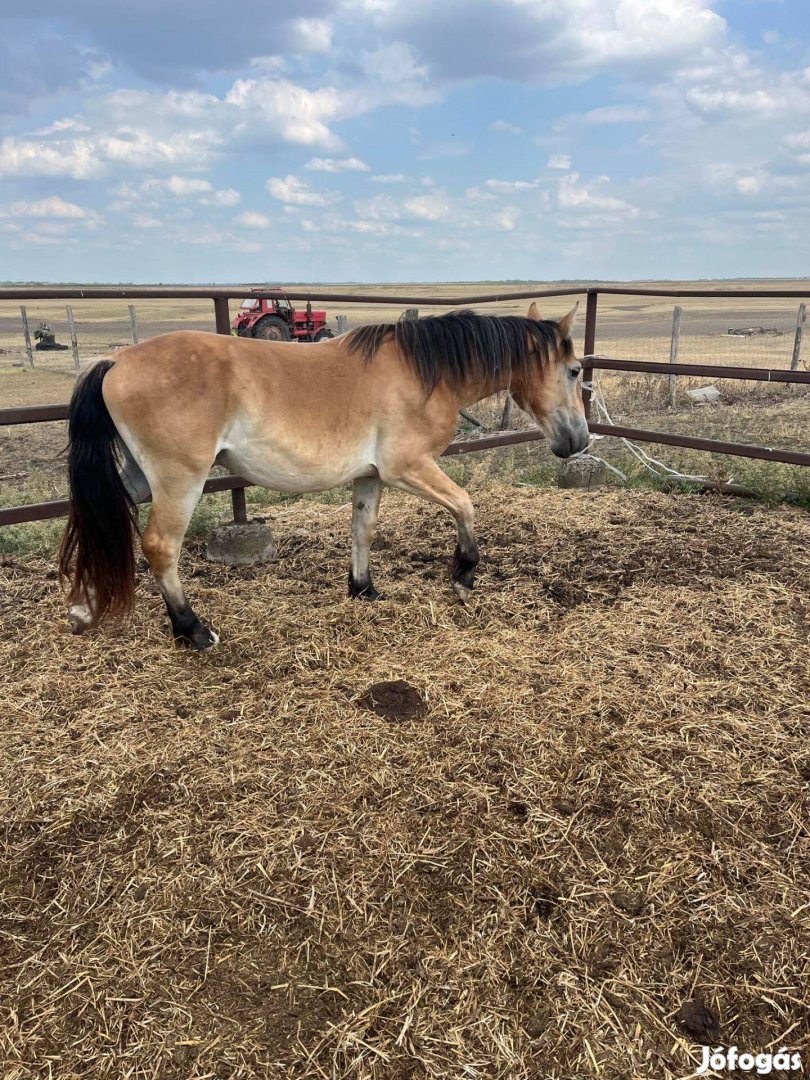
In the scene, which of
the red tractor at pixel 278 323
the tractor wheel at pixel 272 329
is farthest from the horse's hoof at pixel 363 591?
the tractor wheel at pixel 272 329

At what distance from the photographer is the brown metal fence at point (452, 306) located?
4070mm

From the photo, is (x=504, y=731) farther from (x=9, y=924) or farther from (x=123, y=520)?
(x=123, y=520)

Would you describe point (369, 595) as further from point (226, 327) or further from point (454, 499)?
point (226, 327)

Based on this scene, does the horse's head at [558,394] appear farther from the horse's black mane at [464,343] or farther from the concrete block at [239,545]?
the concrete block at [239,545]

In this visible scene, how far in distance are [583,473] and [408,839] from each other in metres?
5.07

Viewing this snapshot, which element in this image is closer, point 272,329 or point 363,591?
point 363,591

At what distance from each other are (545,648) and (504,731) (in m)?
0.79

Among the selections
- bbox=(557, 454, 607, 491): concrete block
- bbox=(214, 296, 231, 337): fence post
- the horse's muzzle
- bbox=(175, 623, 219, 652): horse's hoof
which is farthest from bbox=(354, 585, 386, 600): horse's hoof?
bbox=(557, 454, 607, 491): concrete block

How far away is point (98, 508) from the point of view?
326cm

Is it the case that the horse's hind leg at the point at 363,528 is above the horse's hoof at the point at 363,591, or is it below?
above

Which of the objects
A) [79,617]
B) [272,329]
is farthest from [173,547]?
[272,329]

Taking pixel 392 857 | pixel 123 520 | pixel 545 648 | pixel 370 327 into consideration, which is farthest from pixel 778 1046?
pixel 370 327

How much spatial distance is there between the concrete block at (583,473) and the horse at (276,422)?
8.13 feet

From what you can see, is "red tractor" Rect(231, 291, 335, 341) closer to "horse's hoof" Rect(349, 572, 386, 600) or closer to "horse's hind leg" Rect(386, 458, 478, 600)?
"horse's hoof" Rect(349, 572, 386, 600)
